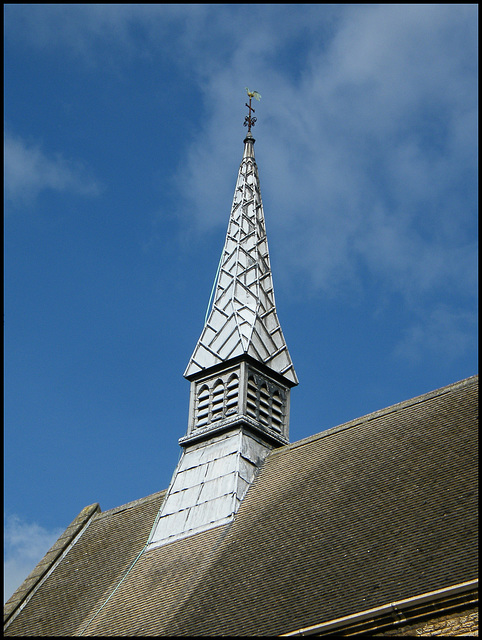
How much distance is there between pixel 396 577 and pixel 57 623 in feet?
31.5

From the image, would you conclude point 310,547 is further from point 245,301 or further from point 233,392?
point 245,301

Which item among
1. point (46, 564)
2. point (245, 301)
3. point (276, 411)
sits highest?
point (245, 301)

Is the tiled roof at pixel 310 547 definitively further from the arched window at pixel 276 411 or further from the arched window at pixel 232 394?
the arched window at pixel 232 394

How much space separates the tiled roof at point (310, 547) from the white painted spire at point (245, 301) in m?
3.47

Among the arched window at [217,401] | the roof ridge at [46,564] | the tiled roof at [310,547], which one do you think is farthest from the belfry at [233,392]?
the roof ridge at [46,564]

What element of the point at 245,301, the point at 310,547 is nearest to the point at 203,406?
the point at 245,301

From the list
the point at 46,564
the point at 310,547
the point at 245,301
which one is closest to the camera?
the point at 310,547

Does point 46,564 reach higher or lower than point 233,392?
lower

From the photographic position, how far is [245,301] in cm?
3011

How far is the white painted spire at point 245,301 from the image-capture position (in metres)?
28.9

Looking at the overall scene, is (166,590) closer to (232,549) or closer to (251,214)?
(232,549)

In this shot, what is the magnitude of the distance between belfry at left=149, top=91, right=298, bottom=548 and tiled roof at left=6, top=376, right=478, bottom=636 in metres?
0.74

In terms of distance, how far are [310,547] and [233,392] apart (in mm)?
7695

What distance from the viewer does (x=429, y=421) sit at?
76.7 ft
